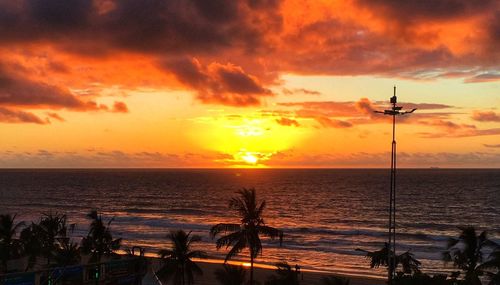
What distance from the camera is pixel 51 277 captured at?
829 inches

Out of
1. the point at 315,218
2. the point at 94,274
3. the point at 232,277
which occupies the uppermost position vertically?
the point at 94,274

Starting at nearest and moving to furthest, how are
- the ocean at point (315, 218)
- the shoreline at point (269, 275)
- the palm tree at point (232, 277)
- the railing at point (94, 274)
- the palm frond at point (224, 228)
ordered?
the railing at point (94, 274)
the palm tree at point (232, 277)
the palm frond at point (224, 228)
the shoreline at point (269, 275)
the ocean at point (315, 218)

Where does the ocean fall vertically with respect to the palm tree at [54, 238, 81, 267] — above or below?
below

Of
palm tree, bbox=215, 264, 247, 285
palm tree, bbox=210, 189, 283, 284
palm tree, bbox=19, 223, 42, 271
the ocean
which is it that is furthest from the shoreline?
palm tree, bbox=210, 189, 283, 284

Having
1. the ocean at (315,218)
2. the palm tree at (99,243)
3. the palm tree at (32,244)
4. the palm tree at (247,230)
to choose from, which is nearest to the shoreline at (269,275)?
the ocean at (315,218)

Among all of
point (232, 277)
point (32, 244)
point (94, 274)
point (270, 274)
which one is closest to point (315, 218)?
point (270, 274)

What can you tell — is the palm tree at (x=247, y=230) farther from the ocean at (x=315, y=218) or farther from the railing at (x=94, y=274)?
A: the ocean at (x=315, y=218)

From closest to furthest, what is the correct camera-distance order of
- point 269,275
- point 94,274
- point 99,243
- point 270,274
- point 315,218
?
point 94,274, point 99,243, point 269,275, point 270,274, point 315,218

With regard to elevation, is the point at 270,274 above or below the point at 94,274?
below

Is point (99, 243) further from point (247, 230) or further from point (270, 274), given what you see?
point (270, 274)

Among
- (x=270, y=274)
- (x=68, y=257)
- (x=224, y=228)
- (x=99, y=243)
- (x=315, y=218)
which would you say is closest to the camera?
(x=224, y=228)

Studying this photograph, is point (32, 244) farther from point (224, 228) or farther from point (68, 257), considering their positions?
point (224, 228)

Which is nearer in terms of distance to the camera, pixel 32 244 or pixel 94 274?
pixel 94 274

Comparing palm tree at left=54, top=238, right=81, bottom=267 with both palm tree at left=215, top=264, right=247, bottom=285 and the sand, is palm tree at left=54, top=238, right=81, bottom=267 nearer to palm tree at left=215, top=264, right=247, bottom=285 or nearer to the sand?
palm tree at left=215, top=264, right=247, bottom=285
